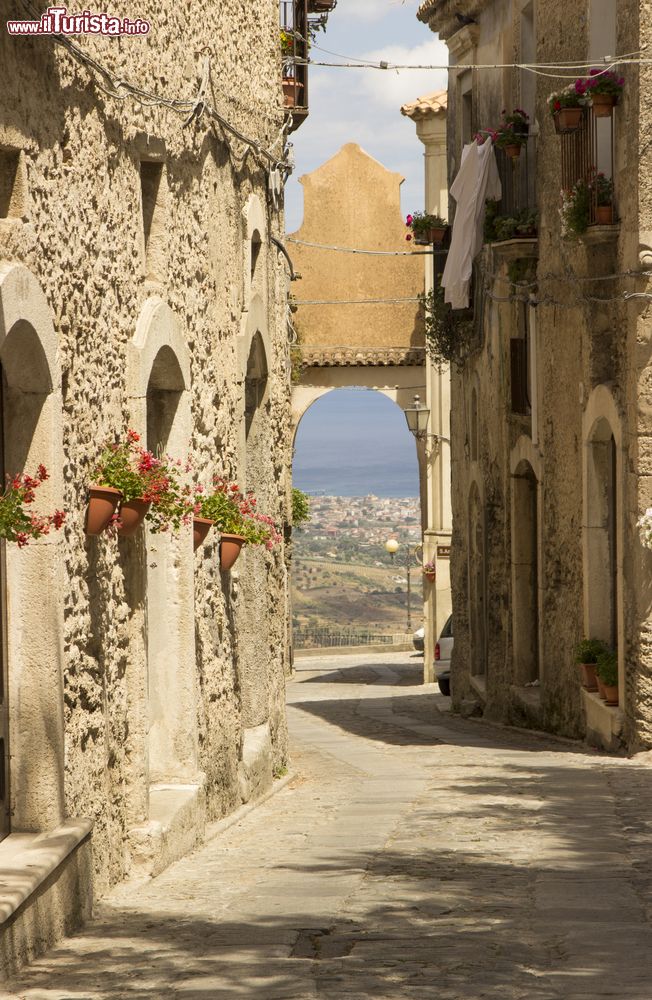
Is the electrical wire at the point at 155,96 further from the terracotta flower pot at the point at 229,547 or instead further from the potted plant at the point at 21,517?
the terracotta flower pot at the point at 229,547

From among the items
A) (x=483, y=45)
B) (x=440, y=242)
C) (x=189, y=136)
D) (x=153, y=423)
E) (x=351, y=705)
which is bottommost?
(x=351, y=705)

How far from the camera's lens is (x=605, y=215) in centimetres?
1391

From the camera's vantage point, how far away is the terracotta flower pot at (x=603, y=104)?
13.5 metres

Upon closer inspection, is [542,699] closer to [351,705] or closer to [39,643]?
[351,705]

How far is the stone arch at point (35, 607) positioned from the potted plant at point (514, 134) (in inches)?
449

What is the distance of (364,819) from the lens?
9.73m

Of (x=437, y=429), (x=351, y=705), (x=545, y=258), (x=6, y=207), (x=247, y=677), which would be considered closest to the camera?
(x=6, y=207)

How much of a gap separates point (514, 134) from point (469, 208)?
73.4 inches

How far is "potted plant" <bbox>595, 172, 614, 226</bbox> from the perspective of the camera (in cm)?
1391

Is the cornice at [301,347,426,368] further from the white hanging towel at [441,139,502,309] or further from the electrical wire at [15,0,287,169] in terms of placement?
the electrical wire at [15,0,287,169]

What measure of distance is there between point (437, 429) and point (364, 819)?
822 inches

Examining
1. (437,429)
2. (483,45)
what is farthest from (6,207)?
(437,429)

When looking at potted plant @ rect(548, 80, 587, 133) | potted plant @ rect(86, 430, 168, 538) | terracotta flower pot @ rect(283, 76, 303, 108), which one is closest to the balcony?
terracotta flower pot @ rect(283, 76, 303, 108)

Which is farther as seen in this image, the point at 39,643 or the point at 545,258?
the point at 545,258
